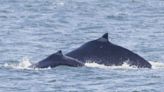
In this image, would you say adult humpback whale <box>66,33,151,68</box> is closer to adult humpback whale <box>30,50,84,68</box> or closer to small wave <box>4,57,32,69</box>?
adult humpback whale <box>30,50,84,68</box>

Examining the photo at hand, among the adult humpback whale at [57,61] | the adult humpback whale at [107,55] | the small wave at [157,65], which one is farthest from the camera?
the small wave at [157,65]

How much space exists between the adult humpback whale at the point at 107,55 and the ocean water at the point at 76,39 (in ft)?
1.43

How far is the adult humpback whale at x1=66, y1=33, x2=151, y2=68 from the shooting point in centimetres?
3606

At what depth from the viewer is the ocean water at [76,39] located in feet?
105

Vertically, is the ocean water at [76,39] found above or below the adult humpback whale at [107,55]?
below

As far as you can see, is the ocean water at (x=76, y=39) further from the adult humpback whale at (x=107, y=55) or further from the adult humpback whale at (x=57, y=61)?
the adult humpback whale at (x=107, y=55)

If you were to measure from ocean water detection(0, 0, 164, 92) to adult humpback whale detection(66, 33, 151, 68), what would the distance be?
437 mm

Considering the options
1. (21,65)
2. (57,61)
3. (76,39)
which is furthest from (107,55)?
(76,39)

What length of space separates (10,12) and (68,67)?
31510 mm

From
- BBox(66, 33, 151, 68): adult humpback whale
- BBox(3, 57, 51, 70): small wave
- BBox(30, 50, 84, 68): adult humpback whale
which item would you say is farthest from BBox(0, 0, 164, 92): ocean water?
BBox(66, 33, 151, 68): adult humpback whale

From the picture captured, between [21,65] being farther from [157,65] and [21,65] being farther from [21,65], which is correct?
[157,65]

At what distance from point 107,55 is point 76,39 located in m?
12.1

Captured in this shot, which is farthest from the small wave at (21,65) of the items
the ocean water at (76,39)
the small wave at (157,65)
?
the small wave at (157,65)

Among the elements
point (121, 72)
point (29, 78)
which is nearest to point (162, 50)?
point (121, 72)
